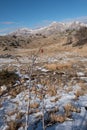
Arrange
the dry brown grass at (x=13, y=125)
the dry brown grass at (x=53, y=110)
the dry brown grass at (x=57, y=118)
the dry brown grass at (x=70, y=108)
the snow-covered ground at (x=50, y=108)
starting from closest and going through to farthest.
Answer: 1. the snow-covered ground at (x=50, y=108)
2. the dry brown grass at (x=13, y=125)
3. the dry brown grass at (x=57, y=118)
4. the dry brown grass at (x=70, y=108)
5. the dry brown grass at (x=53, y=110)

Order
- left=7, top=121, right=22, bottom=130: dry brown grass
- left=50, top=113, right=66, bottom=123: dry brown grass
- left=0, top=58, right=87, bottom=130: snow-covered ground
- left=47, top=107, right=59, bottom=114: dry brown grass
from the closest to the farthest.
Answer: left=0, top=58, right=87, bottom=130: snow-covered ground
left=7, top=121, right=22, bottom=130: dry brown grass
left=50, top=113, right=66, bottom=123: dry brown grass
left=47, top=107, right=59, bottom=114: dry brown grass

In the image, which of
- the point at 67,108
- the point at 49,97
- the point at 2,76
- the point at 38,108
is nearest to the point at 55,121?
the point at 67,108

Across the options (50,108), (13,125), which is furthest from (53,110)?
(13,125)

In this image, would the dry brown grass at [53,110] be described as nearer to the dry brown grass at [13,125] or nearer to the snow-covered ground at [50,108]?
the snow-covered ground at [50,108]

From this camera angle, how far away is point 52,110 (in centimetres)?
1012

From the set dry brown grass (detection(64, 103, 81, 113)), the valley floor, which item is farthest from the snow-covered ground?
dry brown grass (detection(64, 103, 81, 113))

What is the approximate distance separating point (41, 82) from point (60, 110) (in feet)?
21.0

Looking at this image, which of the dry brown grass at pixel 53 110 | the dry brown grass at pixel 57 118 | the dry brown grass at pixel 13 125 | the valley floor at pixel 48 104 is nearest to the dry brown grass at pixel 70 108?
the valley floor at pixel 48 104

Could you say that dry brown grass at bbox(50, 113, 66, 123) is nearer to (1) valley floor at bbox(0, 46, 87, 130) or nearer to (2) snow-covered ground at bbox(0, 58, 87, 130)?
(1) valley floor at bbox(0, 46, 87, 130)

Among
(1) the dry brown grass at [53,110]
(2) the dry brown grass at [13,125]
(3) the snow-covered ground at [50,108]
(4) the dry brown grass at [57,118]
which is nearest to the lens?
(3) the snow-covered ground at [50,108]

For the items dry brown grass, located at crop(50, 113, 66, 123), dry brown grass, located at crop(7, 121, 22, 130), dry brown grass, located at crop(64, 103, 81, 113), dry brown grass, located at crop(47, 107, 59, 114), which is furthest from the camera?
dry brown grass, located at crop(47, 107, 59, 114)

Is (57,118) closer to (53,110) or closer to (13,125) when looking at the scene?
(53,110)

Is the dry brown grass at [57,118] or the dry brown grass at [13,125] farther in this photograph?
the dry brown grass at [57,118]

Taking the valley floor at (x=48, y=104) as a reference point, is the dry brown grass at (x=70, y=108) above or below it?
above
